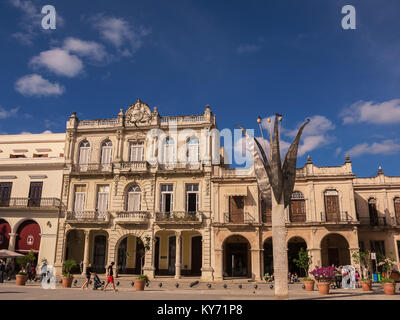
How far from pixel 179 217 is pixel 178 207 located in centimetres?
93

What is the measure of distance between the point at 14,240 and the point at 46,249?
3.02 m

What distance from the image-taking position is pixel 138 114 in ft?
107

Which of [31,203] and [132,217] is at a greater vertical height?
[31,203]

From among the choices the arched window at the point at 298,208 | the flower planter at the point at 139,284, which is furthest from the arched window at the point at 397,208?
the flower planter at the point at 139,284

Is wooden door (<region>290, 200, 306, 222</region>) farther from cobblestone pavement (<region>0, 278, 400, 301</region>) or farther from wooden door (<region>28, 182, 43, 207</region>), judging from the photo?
wooden door (<region>28, 182, 43, 207</region>)

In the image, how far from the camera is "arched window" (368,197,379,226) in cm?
3100

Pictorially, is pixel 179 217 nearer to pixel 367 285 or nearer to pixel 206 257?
pixel 206 257

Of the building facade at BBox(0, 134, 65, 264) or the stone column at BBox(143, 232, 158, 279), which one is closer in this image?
the stone column at BBox(143, 232, 158, 279)

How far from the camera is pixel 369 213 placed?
3133 cm

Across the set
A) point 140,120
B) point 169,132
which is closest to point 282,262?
point 169,132

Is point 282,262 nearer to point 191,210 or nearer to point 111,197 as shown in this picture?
point 191,210

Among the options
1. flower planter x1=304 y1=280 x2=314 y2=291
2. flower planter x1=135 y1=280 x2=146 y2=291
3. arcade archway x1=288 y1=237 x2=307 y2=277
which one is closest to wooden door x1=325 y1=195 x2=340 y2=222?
arcade archway x1=288 y1=237 x2=307 y2=277

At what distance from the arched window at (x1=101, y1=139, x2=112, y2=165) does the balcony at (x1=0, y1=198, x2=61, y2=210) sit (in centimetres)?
524

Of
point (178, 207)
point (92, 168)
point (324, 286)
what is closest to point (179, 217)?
point (178, 207)
